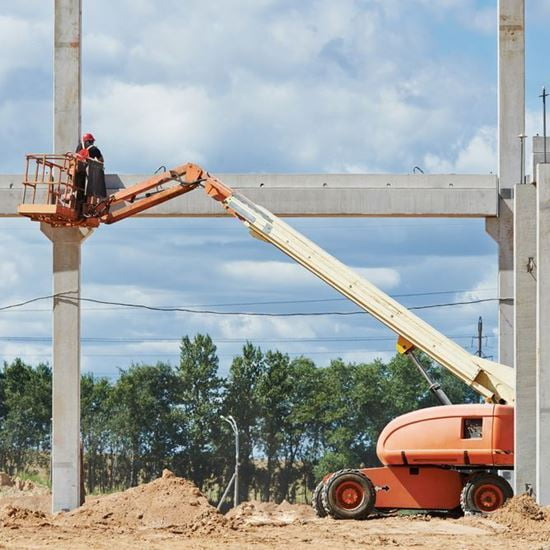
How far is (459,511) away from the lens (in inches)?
859

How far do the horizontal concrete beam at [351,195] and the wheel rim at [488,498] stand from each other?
7.35 meters

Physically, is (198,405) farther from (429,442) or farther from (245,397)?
(429,442)

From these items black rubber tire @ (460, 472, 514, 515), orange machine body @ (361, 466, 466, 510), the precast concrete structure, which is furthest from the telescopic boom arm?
orange machine body @ (361, 466, 466, 510)

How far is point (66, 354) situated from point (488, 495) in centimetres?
1005

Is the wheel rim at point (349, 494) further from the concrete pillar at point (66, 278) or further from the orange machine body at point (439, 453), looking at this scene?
the concrete pillar at point (66, 278)

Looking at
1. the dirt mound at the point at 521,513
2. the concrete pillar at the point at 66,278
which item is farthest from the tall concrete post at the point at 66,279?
the dirt mound at the point at 521,513

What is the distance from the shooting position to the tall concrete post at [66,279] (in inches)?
1049

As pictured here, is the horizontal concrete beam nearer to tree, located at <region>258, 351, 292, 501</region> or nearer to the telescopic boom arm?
the telescopic boom arm

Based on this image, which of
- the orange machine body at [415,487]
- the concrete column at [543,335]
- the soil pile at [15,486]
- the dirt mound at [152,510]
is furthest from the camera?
the soil pile at [15,486]

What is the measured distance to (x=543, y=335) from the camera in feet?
65.7

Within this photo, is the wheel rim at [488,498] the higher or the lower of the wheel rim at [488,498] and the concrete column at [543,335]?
the lower

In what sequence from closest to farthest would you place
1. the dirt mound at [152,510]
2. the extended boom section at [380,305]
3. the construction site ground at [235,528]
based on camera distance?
the construction site ground at [235,528] < the dirt mound at [152,510] < the extended boom section at [380,305]

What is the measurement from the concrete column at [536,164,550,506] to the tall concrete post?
34.4 feet

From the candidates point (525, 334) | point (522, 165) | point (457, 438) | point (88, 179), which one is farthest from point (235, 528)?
point (522, 165)
